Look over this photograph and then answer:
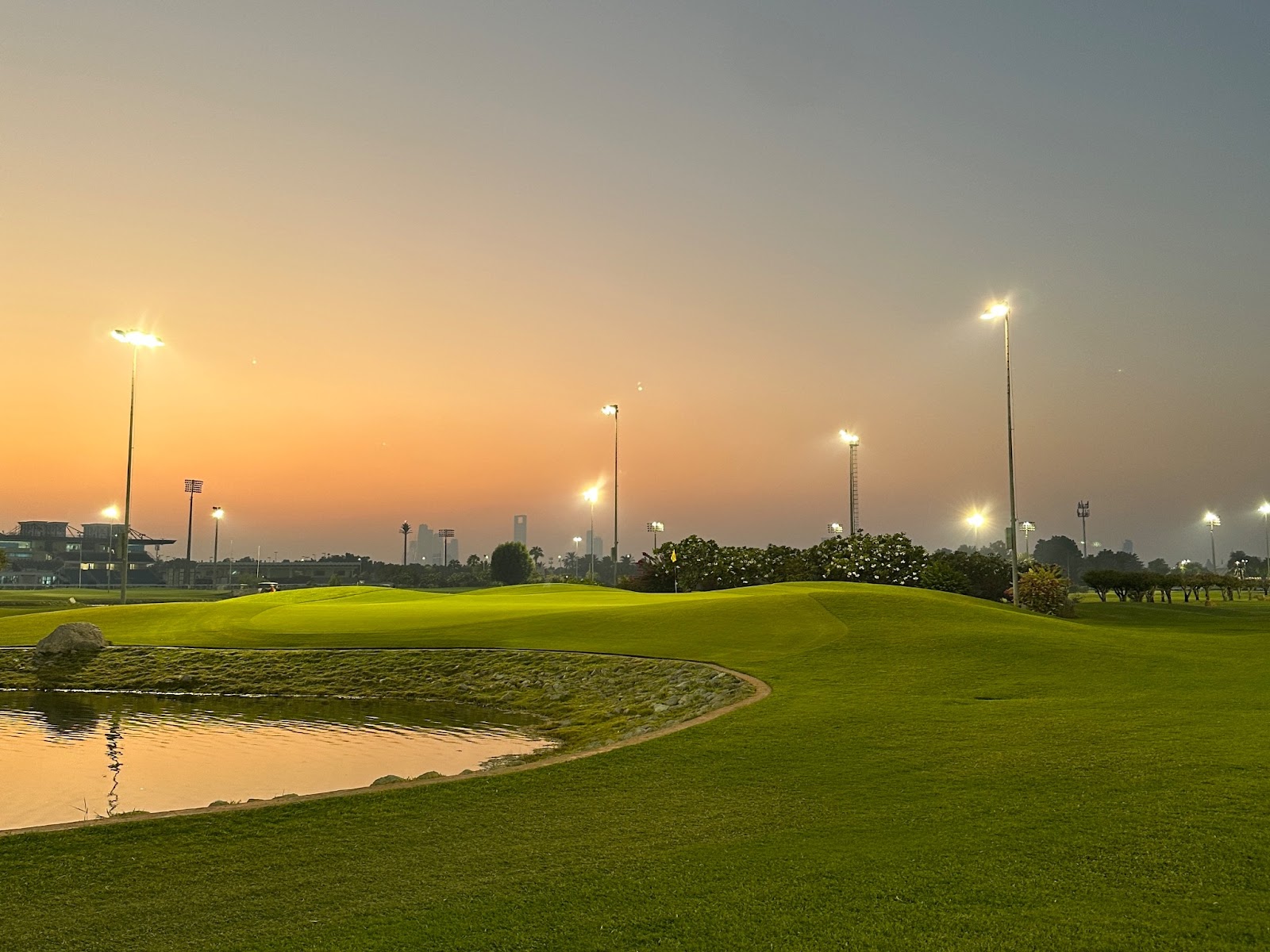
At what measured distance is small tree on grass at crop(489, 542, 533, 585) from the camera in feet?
384

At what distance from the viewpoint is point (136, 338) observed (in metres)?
42.8

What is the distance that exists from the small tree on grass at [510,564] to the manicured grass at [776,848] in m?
101

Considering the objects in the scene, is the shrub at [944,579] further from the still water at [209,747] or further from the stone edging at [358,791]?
the stone edging at [358,791]

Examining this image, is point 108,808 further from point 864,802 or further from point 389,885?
point 864,802

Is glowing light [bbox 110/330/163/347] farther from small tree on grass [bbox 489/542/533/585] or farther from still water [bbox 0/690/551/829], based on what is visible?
small tree on grass [bbox 489/542/533/585]

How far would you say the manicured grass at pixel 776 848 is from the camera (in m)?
7.07

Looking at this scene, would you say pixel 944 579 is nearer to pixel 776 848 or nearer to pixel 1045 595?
pixel 1045 595

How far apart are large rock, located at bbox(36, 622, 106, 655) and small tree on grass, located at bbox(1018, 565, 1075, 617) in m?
42.7

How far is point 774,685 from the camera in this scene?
2045cm

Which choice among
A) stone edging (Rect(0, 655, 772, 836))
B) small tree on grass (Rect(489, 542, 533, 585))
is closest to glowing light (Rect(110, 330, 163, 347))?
stone edging (Rect(0, 655, 772, 836))

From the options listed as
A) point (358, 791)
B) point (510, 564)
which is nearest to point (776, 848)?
point (358, 791)

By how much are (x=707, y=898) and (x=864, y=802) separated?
11.8 ft

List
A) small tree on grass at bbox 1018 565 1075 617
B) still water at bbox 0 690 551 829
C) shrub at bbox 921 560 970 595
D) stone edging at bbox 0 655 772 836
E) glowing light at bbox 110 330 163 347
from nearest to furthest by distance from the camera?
1. stone edging at bbox 0 655 772 836
2. still water at bbox 0 690 551 829
3. glowing light at bbox 110 330 163 347
4. small tree on grass at bbox 1018 565 1075 617
5. shrub at bbox 921 560 970 595

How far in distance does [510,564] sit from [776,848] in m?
110
